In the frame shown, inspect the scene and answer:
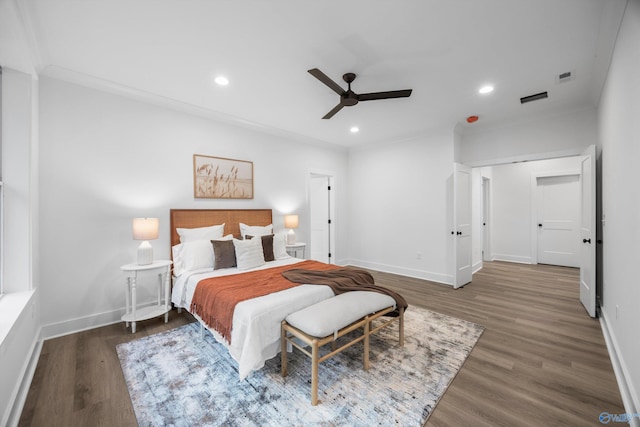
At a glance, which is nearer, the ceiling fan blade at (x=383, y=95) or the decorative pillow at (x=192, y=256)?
the ceiling fan blade at (x=383, y=95)

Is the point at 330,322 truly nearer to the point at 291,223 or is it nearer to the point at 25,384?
the point at 25,384

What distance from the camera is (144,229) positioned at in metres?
2.96

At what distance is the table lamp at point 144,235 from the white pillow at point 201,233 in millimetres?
473

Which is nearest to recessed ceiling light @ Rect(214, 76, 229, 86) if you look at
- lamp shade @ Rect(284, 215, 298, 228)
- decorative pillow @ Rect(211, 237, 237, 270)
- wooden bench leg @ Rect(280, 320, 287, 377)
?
decorative pillow @ Rect(211, 237, 237, 270)

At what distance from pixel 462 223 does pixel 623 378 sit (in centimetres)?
286

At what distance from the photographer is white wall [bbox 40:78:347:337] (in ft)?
8.95

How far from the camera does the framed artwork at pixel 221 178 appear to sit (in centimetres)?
377

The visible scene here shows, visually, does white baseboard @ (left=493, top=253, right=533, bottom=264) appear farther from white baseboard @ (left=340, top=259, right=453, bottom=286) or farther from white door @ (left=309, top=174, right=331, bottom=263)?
white door @ (left=309, top=174, right=331, bottom=263)

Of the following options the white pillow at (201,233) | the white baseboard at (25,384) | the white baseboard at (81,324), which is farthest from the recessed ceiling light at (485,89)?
the white baseboard at (81,324)

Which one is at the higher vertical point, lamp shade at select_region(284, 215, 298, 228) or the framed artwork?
the framed artwork

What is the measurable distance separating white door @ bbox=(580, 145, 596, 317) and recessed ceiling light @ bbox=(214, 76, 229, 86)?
4.42 meters

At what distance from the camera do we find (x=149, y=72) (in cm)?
272

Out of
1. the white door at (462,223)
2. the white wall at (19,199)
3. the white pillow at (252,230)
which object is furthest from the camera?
the white door at (462,223)
